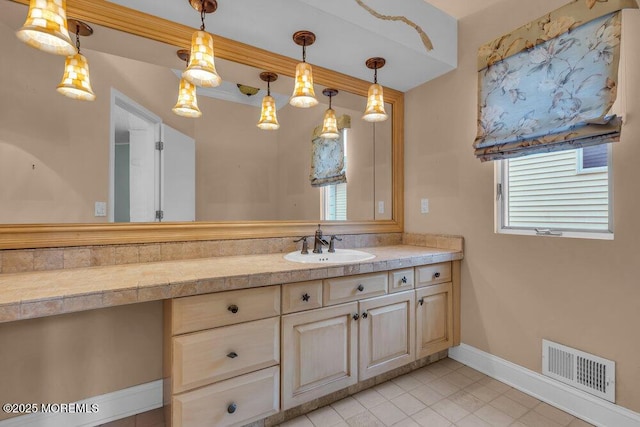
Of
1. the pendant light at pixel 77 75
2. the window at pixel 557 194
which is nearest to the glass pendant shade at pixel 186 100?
the pendant light at pixel 77 75

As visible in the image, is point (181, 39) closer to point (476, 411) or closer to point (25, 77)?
point (25, 77)

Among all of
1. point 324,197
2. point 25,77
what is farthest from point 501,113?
point 25,77

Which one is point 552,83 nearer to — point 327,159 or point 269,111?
point 327,159

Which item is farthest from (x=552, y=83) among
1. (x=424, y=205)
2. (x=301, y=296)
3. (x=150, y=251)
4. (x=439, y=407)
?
(x=150, y=251)

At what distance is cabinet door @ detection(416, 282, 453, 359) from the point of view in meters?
1.94

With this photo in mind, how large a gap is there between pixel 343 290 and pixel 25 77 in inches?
73.6

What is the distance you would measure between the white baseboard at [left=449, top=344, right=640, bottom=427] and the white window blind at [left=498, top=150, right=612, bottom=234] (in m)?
0.87

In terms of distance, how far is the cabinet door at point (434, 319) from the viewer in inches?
76.3

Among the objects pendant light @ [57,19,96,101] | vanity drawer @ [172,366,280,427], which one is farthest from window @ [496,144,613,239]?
pendant light @ [57,19,96,101]

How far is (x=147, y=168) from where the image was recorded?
1.65 m

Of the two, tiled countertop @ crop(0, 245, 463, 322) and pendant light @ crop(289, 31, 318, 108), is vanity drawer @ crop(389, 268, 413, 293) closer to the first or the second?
tiled countertop @ crop(0, 245, 463, 322)

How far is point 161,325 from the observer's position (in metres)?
1.66

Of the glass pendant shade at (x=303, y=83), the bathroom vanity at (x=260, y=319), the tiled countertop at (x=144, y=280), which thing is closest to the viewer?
the tiled countertop at (x=144, y=280)

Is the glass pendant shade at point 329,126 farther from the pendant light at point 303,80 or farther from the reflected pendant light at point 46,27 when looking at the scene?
the reflected pendant light at point 46,27
